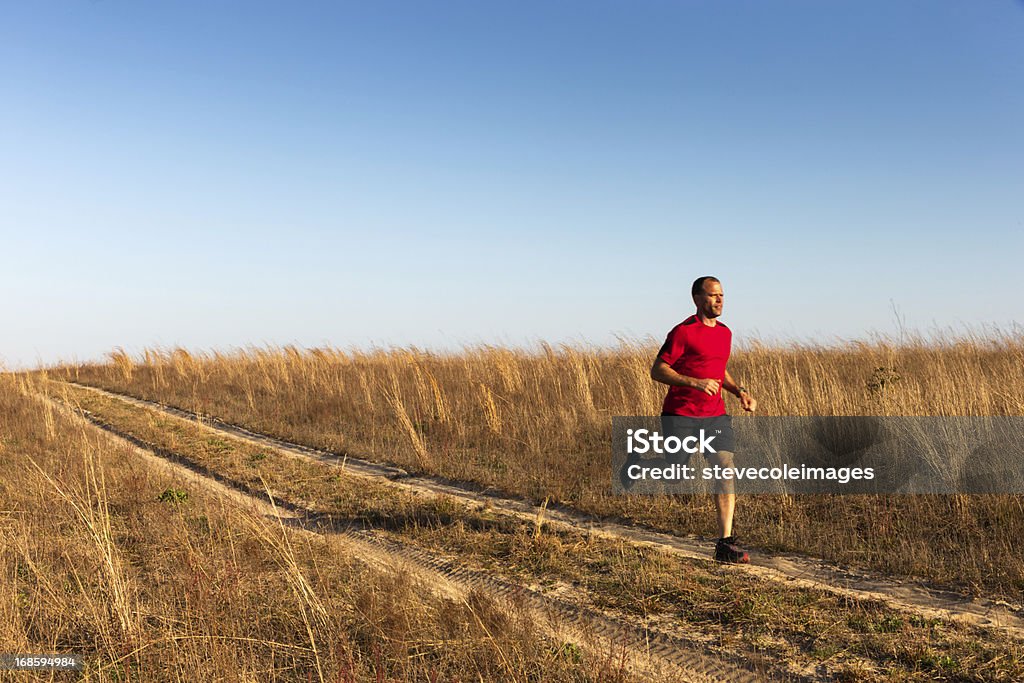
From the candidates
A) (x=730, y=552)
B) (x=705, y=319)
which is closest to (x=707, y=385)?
(x=705, y=319)

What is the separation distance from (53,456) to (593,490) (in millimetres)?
7290

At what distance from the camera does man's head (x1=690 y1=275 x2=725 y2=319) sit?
4664 mm

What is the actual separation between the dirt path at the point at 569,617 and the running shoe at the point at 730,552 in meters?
1.18

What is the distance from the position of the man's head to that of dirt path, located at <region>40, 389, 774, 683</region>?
218 cm

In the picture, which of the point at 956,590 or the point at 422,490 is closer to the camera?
the point at 956,590

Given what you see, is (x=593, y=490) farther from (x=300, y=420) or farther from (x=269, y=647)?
(x=300, y=420)

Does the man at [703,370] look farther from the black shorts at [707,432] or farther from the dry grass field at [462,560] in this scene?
the dry grass field at [462,560]

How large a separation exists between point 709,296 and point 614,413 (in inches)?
200

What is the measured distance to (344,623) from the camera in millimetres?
3754

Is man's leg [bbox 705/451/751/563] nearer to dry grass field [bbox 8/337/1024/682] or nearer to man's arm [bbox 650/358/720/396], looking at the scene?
dry grass field [bbox 8/337/1024/682]

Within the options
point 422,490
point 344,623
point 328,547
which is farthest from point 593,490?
point 344,623

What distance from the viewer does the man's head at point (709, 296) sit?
4.66 m

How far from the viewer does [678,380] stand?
Answer: 4484mm

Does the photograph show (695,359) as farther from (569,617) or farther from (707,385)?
(569,617)
